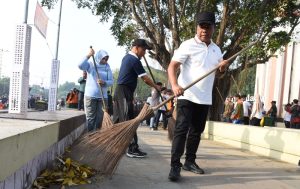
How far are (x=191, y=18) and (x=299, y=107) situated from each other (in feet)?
20.4

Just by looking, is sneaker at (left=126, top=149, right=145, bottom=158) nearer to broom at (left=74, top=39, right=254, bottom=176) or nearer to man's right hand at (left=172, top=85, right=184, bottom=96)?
broom at (left=74, top=39, right=254, bottom=176)

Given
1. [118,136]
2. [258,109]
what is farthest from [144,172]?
[258,109]

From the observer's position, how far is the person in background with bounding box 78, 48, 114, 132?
22.1 feet

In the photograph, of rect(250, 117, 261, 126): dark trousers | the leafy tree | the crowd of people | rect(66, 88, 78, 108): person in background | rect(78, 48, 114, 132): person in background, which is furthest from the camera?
rect(66, 88, 78, 108): person in background

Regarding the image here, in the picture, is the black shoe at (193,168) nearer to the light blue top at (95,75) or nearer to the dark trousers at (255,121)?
the light blue top at (95,75)

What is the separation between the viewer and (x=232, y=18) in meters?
12.9

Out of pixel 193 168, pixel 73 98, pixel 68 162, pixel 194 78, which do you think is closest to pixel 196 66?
pixel 194 78

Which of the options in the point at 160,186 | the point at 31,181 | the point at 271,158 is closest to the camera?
the point at 31,181

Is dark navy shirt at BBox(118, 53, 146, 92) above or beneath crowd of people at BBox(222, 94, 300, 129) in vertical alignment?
above

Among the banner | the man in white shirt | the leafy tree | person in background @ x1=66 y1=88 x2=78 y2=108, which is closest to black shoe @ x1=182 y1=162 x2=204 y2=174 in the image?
the man in white shirt

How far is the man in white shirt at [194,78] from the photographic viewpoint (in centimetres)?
487

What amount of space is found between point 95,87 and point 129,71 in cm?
91

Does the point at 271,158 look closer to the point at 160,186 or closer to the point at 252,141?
the point at 252,141

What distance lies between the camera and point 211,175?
5.07m
